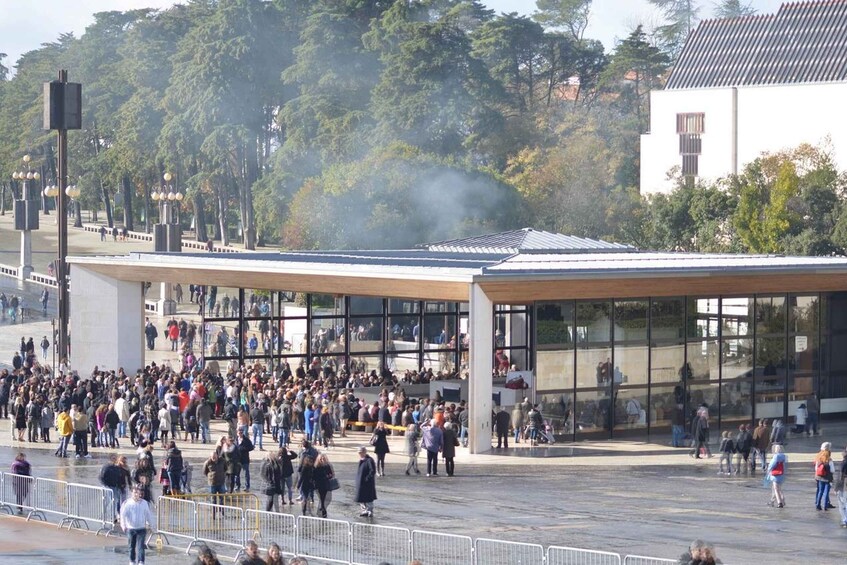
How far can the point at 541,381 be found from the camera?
36875 millimetres

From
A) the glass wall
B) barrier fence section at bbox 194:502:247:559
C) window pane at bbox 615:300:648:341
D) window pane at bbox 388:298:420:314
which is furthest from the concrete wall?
barrier fence section at bbox 194:502:247:559

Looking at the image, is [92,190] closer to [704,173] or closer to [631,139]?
[631,139]

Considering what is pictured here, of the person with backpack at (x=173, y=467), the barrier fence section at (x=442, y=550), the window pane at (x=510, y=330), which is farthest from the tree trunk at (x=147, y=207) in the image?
the barrier fence section at (x=442, y=550)

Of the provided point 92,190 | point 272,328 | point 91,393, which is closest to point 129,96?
point 92,190

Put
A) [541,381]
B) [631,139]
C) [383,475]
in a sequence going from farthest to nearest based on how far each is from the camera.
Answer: [631,139] → [541,381] → [383,475]

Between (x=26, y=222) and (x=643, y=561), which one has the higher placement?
(x=26, y=222)

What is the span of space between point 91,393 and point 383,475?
31.3 ft

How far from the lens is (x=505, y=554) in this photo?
20.8 meters

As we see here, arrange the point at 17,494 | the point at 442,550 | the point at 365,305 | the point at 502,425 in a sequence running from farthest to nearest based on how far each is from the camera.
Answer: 1. the point at 365,305
2. the point at 502,425
3. the point at 17,494
4. the point at 442,550

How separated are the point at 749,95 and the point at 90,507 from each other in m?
67.3

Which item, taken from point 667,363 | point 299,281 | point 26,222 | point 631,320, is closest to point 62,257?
point 299,281

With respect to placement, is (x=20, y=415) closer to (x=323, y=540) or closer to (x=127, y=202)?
(x=323, y=540)

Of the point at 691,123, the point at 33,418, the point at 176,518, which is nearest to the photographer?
the point at 176,518

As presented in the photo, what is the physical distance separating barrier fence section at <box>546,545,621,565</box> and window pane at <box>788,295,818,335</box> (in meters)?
21.6
